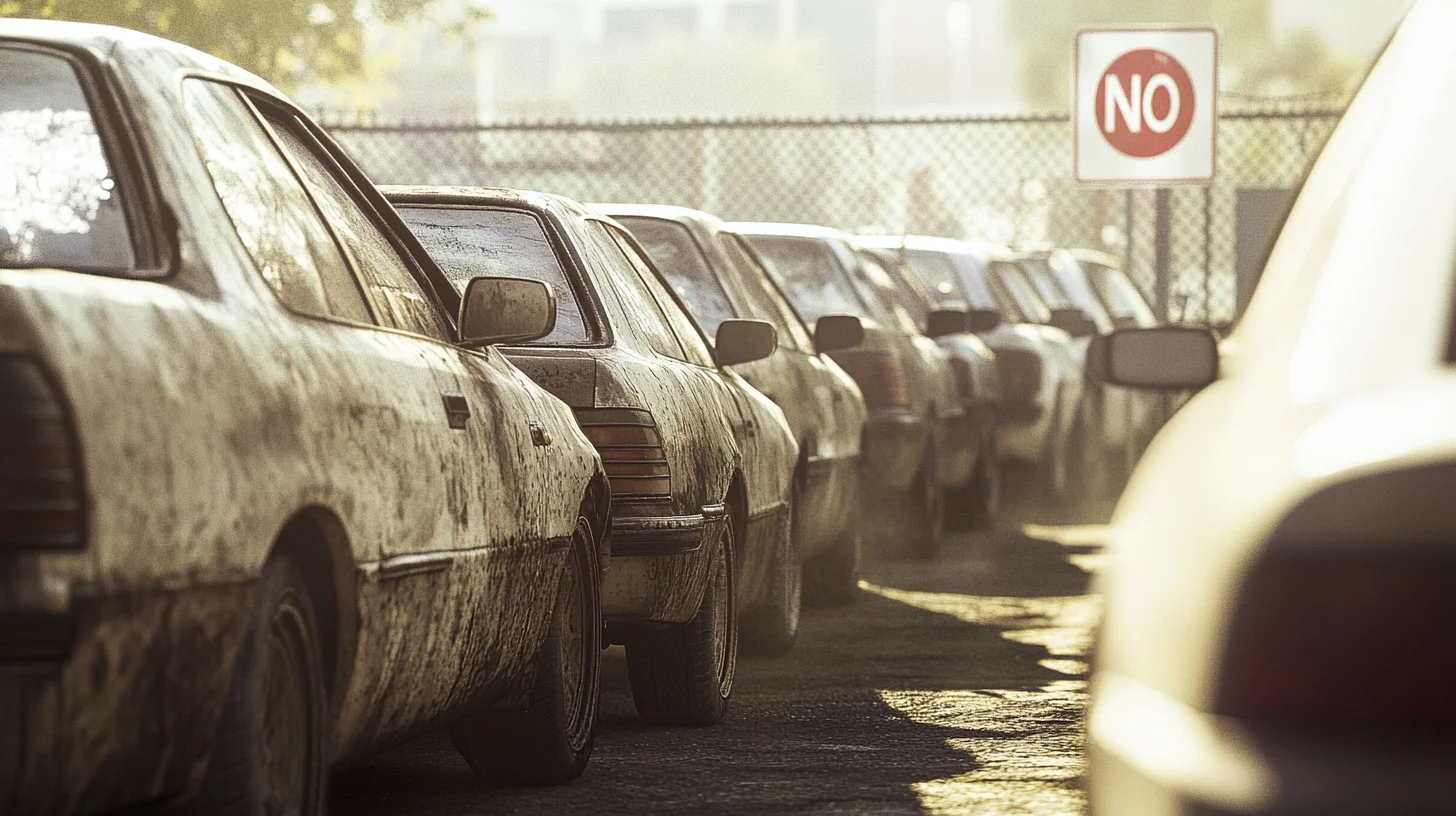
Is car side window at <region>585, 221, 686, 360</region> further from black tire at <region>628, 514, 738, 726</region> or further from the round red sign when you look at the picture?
the round red sign

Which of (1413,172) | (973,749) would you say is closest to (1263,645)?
(1413,172)

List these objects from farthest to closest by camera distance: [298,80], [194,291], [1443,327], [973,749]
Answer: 1. [298,80]
2. [973,749]
3. [194,291]
4. [1443,327]

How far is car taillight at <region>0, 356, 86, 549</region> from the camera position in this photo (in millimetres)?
3207

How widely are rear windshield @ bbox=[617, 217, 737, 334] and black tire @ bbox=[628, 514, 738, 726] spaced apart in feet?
8.55

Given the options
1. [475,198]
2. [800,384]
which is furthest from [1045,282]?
[475,198]

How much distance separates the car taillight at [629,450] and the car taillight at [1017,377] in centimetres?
971

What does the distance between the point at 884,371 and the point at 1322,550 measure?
10.3 meters

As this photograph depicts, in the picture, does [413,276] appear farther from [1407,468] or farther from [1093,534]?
[1093,534]

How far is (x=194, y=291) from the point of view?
3932 mm

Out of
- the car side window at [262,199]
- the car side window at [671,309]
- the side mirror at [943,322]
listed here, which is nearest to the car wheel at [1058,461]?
the side mirror at [943,322]

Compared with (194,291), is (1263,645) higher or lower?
lower

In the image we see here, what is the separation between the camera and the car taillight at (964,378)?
1494cm

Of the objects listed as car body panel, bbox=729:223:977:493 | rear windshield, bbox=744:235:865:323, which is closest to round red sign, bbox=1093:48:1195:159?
car body panel, bbox=729:223:977:493

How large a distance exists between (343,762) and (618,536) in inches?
95.1
